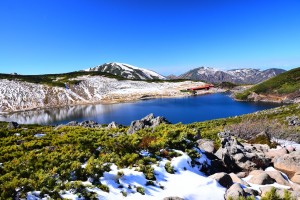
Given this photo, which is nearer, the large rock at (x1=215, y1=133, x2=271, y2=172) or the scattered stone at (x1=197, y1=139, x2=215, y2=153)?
the large rock at (x1=215, y1=133, x2=271, y2=172)

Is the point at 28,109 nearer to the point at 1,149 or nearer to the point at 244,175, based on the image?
the point at 1,149

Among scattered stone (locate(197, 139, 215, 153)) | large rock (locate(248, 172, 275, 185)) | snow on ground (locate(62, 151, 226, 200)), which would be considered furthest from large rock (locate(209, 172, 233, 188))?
scattered stone (locate(197, 139, 215, 153))

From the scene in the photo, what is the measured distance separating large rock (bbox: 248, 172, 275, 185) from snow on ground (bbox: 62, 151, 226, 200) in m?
4.26

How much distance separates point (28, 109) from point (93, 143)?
161577mm

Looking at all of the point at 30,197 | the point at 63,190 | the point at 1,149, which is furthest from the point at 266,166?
the point at 1,149

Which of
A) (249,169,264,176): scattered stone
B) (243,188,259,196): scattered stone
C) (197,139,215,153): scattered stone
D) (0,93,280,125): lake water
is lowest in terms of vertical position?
(0,93,280,125): lake water

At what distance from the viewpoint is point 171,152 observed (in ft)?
71.9

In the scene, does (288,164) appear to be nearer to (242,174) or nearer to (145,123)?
(242,174)

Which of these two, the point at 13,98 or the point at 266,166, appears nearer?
the point at 266,166

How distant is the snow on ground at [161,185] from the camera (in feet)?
52.6

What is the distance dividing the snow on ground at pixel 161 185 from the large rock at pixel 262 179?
426cm

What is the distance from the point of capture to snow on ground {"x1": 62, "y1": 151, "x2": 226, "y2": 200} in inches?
632

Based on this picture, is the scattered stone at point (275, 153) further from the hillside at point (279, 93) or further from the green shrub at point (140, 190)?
the hillside at point (279, 93)

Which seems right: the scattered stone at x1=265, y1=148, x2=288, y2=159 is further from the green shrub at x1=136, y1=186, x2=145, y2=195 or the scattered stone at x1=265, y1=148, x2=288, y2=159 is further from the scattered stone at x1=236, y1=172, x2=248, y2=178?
the green shrub at x1=136, y1=186, x2=145, y2=195
